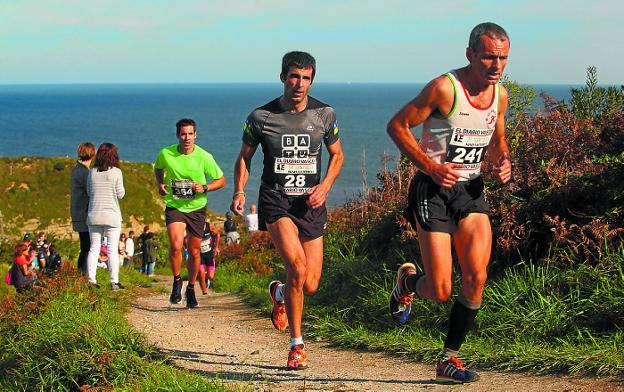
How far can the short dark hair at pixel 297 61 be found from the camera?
22.1ft

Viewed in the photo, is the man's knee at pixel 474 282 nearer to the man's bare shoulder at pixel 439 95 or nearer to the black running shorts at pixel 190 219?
the man's bare shoulder at pixel 439 95

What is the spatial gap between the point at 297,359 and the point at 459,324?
4.55 feet

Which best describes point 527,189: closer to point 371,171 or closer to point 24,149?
point 371,171

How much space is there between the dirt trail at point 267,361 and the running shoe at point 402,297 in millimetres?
400

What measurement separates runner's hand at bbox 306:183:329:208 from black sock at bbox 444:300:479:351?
1375mm

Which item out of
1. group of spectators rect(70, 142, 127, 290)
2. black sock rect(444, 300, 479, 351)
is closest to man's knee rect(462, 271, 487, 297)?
black sock rect(444, 300, 479, 351)

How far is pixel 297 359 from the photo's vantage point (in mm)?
6766

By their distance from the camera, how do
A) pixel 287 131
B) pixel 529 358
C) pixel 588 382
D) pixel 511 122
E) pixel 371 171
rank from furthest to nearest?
pixel 371 171 < pixel 511 122 < pixel 287 131 < pixel 529 358 < pixel 588 382

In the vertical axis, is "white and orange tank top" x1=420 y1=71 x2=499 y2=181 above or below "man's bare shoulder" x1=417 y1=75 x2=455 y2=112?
below

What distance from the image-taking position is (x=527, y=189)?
8.57 m

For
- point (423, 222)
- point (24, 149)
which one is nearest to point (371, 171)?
point (24, 149)

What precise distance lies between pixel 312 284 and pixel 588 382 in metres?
2.28

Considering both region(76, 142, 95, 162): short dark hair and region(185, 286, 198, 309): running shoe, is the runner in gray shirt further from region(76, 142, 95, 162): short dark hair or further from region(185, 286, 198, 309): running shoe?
region(76, 142, 95, 162): short dark hair

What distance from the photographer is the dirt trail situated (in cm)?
609
